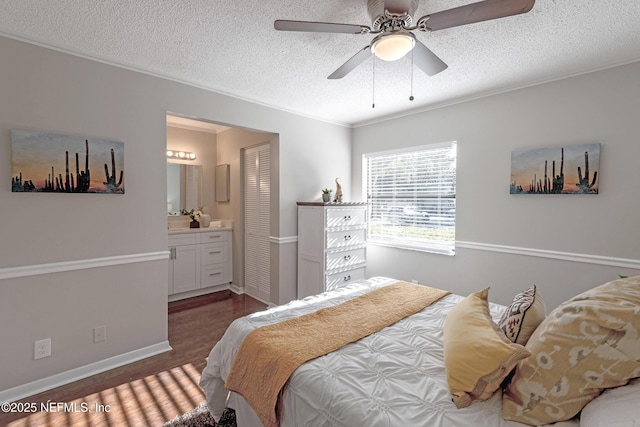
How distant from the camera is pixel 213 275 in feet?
14.5

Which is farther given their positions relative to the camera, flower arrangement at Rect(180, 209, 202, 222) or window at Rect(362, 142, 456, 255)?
flower arrangement at Rect(180, 209, 202, 222)

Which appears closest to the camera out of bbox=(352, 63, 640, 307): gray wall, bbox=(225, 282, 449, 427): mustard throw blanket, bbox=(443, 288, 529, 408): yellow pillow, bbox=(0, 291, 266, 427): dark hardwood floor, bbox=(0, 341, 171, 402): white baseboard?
bbox=(443, 288, 529, 408): yellow pillow

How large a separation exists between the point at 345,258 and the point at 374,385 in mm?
2497

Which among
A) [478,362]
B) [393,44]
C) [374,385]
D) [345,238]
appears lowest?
[374,385]

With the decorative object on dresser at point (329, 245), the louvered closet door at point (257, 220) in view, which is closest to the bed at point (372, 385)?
the decorative object on dresser at point (329, 245)

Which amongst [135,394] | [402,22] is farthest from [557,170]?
[135,394]

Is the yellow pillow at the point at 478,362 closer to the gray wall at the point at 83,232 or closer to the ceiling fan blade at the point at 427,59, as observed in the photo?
the ceiling fan blade at the point at 427,59

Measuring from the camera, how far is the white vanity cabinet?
399 cm

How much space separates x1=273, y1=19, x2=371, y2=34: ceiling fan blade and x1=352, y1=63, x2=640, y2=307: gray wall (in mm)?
2132

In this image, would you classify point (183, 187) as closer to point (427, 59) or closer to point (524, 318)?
point (427, 59)

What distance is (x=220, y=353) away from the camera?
1.77m

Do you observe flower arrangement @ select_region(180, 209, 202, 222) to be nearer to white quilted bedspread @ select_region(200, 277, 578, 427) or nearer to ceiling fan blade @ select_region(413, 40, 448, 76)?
white quilted bedspread @ select_region(200, 277, 578, 427)

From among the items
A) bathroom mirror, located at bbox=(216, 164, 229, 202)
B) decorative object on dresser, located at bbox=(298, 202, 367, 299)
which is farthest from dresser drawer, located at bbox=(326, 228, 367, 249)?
bathroom mirror, located at bbox=(216, 164, 229, 202)

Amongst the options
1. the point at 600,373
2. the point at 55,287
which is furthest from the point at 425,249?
the point at 55,287
